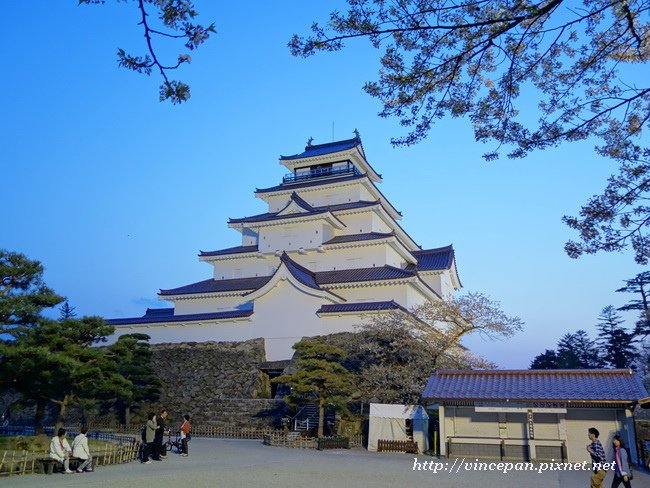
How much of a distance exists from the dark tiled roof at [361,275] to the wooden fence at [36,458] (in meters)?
17.3

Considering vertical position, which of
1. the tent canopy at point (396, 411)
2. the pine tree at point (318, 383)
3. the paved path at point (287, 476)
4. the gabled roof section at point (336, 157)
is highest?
the gabled roof section at point (336, 157)

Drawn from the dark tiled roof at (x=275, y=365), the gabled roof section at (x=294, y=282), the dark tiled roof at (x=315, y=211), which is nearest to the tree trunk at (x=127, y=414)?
the dark tiled roof at (x=275, y=365)

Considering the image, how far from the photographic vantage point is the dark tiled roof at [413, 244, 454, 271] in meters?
35.6

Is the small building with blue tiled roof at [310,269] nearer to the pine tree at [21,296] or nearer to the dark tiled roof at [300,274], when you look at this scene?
the dark tiled roof at [300,274]

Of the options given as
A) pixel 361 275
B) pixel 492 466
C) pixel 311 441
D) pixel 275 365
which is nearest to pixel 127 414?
pixel 275 365

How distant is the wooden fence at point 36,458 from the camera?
11484 mm

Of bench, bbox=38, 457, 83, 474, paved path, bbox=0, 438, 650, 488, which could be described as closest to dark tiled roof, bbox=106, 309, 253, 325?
paved path, bbox=0, 438, 650, 488

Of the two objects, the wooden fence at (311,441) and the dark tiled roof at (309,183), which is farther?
the dark tiled roof at (309,183)

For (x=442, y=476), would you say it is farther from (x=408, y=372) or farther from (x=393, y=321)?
(x=393, y=321)

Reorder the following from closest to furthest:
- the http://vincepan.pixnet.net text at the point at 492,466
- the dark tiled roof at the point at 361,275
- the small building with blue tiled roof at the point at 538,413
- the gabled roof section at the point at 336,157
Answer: the http://vincepan.pixnet.net text at the point at 492,466 → the small building with blue tiled roof at the point at 538,413 → the dark tiled roof at the point at 361,275 → the gabled roof section at the point at 336,157

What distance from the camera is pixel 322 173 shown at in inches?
1501

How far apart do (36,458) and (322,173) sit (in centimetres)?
2873

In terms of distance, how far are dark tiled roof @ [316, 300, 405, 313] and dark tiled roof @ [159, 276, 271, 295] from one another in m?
6.33

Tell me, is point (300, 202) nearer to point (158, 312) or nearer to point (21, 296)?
Result: point (158, 312)
